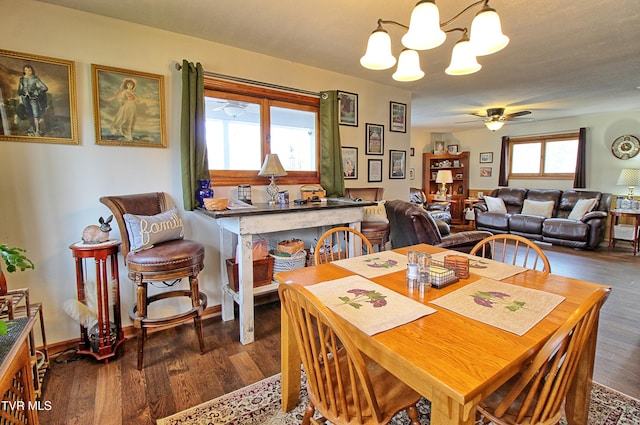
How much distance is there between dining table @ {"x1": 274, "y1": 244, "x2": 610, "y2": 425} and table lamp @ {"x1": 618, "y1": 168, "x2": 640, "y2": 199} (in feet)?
18.2

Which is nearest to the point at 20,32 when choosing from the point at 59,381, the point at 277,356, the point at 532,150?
the point at 59,381

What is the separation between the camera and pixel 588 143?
19.8 feet

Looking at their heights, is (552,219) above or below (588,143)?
below

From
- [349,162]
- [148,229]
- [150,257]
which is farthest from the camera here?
[349,162]

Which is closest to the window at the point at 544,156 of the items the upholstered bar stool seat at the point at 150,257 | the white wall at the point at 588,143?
the white wall at the point at 588,143

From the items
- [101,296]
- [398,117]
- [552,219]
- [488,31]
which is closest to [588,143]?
[552,219]

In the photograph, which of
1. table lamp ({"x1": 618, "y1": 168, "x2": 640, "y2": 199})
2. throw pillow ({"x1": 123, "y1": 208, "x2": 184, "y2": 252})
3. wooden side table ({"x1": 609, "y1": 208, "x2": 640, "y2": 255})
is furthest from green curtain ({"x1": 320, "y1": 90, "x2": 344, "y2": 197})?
table lamp ({"x1": 618, "y1": 168, "x2": 640, "y2": 199})

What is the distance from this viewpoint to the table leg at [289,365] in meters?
1.49

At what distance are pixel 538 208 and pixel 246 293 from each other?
6.02 m

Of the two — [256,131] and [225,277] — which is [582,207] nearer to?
[256,131]

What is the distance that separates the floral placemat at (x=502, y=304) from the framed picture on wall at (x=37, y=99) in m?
2.57

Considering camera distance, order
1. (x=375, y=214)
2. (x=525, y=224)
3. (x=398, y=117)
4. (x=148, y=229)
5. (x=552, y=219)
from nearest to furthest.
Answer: (x=148, y=229) → (x=375, y=214) → (x=398, y=117) → (x=552, y=219) → (x=525, y=224)

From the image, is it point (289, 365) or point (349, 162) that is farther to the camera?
point (349, 162)

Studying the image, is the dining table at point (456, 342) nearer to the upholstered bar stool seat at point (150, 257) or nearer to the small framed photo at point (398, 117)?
the upholstered bar stool seat at point (150, 257)
